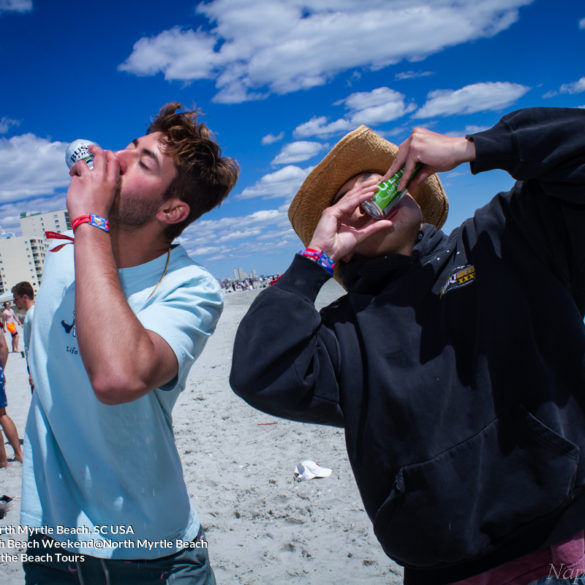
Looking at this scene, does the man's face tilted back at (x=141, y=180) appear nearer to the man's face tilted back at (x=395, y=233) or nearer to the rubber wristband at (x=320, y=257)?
the rubber wristband at (x=320, y=257)

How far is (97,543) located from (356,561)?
8.32 ft

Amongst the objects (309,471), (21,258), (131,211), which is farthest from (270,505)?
(21,258)

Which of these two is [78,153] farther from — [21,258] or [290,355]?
[21,258]

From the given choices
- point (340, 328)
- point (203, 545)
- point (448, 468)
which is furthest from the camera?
point (203, 545)

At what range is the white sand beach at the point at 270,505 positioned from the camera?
3.80 m

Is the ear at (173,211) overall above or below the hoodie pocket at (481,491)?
above

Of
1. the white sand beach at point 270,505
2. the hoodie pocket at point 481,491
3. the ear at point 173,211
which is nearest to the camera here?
the hoodie pocket at point 481,491

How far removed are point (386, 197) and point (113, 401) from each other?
4.18 ft

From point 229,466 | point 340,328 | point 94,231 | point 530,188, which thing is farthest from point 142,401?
point 229,466

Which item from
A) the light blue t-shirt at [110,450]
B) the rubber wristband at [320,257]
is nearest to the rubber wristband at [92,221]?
the light blue t-shirt at [110,450]

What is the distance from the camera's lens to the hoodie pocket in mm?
1518

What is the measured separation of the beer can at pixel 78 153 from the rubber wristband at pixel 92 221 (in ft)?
1.18

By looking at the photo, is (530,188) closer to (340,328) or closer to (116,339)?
(340,328)

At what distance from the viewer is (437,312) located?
176cm
